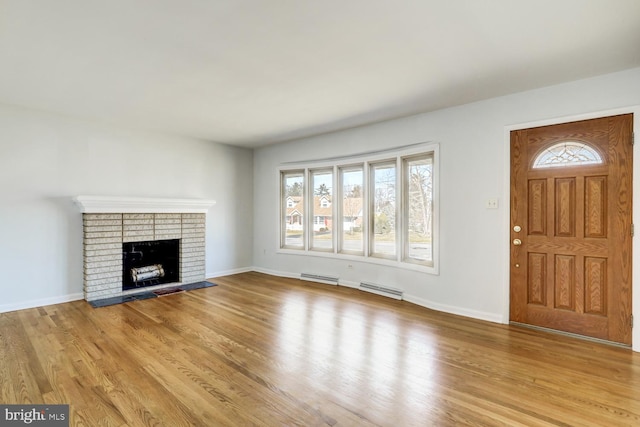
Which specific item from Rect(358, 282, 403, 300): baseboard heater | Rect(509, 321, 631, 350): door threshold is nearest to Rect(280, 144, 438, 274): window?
Rect(358, 282, 403, 300): baseboard heater

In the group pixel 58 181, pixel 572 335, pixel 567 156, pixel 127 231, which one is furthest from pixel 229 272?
pixel 567 156

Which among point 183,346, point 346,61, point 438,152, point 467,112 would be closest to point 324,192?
point 438,152

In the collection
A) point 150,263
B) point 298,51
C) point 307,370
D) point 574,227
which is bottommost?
point 307,370

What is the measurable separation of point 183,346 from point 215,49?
257cm

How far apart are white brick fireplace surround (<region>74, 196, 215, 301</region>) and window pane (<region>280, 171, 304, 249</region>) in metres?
1.40

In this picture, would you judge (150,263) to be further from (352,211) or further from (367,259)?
(367,259)

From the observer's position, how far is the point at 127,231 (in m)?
4.71

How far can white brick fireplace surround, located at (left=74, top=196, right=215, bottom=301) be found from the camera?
436 centimetres

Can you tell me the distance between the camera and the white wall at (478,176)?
3.09 metres

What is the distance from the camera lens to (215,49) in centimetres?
253

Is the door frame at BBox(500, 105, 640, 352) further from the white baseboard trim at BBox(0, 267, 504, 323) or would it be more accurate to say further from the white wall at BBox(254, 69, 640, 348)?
the white baseboard trim at BBox(0, 267, 504, 323)

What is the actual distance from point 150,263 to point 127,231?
82 centimetres

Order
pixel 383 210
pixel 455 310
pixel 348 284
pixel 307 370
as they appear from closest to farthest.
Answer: pixel 307 370 → pixel 455 310 → pixel 383 210 → pixel 348 284

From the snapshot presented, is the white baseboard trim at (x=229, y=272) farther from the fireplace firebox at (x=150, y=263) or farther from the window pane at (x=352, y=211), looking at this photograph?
the window pane at (x=352, y=211)
